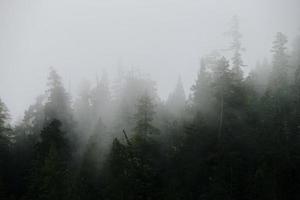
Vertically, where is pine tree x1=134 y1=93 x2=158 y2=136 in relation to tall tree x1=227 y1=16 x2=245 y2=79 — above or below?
below

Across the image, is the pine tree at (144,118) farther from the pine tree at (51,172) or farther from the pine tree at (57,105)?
the pine tree at (57,105)

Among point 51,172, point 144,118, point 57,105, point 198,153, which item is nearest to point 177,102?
point 57,105

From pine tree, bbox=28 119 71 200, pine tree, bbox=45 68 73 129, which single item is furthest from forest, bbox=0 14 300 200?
pine tree, bbox=45 68 73 129

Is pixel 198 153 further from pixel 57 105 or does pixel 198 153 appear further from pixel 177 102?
pixel 57 105

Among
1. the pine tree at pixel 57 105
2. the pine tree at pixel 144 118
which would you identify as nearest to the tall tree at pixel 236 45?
the pine tree at pixel 144 118

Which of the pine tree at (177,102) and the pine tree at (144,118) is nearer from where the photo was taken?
the pine tree at (144,118)

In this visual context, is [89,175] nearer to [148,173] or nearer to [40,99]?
[148,173]

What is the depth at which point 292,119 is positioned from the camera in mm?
46219

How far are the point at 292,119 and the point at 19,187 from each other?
3627 cm

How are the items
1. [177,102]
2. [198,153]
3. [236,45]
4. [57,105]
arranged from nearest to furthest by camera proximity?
[198,153] → [236,45] → [57,105] → [177,102]

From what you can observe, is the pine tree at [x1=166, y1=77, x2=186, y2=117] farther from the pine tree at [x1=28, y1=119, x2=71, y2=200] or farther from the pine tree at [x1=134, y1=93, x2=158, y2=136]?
the pine tree at [x1=28, y1=119, x2=71, y2=200]

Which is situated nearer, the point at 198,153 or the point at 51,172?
the point at 51,172

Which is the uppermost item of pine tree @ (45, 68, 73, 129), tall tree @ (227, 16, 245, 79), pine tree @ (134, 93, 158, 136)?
tall tree @ (227, 16, 245, 79)

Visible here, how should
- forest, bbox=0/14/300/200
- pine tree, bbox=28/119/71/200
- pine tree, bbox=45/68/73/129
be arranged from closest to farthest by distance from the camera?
forest, bbox=0/14/300/200, pine tree, bbox=28/119/71/200, pine tree, bbox=45/68/73/129
